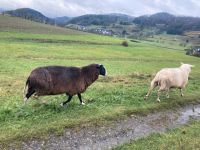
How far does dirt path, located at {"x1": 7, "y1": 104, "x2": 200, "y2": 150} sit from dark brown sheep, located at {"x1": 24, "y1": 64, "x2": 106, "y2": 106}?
283cm

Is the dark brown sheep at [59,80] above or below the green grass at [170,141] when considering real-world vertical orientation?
above

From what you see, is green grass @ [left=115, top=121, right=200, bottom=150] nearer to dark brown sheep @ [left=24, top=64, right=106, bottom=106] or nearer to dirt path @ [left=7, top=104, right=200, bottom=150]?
dirt path @ [left=7, top=104, right=200, bottom=150]

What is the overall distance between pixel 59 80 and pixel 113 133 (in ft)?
12.8

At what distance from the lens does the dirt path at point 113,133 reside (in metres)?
11.6

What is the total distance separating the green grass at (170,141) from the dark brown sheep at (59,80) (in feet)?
15.8

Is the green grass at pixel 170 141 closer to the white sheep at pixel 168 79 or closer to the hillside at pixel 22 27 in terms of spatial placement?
the white sheep at pixel 168 79

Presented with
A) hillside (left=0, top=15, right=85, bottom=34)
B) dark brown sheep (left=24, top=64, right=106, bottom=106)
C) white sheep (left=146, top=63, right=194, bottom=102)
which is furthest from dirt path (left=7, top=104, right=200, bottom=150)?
hillside (left=0, top=15, right=85, bottom=34)

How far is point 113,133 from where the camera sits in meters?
13.3

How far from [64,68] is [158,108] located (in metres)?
5.75

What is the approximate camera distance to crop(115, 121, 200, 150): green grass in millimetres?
12047

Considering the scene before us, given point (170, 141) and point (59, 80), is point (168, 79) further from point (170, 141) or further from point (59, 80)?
point (59, 80)

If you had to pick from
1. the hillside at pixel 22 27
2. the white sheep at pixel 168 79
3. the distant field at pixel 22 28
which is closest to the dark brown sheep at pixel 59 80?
the white sheep at pixel 168 79

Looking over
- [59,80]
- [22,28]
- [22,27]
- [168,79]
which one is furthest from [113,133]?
[22,27]

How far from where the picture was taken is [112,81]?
26.0 metres
